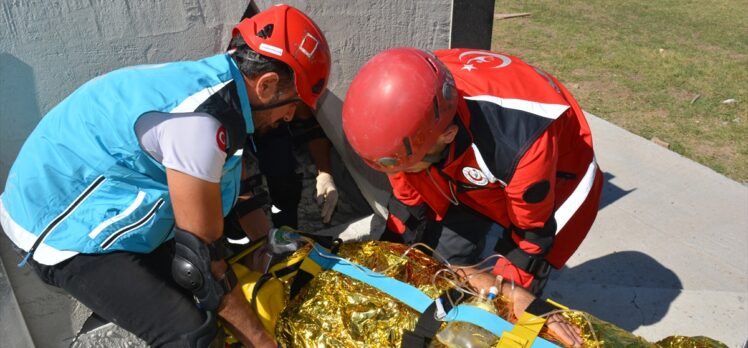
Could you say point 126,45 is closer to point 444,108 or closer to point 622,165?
point 444,108

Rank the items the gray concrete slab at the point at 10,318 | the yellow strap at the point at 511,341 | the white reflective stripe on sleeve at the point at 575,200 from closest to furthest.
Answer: the yellow strap at the point at 511,341, the white reflective stripe on sleeve at the point at 575,200, the gray concrete slab at the point at 10,318

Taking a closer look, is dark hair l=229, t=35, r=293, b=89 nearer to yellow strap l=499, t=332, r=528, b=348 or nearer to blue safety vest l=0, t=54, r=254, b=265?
blue safety vest l=0, t=54, r=254, b=265

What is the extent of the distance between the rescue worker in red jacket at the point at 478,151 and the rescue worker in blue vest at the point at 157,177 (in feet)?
1.09

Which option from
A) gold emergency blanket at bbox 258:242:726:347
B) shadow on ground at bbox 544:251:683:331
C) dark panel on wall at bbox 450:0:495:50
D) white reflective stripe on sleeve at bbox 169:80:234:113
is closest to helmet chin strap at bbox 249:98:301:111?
white reflective stripe on sleeve at bbox 169:80:234:113

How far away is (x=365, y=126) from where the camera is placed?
226cm

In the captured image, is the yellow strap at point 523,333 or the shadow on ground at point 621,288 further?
the shadow on ground at point 621,288

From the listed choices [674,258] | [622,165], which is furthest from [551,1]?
[674,258]

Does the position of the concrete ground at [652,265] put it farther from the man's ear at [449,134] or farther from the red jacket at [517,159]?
the man's ear at [449,134]

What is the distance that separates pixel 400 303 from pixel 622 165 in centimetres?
347

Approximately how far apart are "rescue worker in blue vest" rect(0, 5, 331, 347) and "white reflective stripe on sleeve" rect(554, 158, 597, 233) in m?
1.26

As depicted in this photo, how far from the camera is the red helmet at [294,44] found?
2.25 metres

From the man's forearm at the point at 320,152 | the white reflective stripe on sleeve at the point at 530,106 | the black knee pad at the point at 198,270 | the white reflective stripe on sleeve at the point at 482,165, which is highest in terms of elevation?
the white reflective stripe on sleeve at the point at 530,106

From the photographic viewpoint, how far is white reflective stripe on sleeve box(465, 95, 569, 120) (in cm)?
252

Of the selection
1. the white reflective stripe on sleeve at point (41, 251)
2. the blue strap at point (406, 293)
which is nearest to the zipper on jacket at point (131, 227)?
the white reflective stripe on sleeve at point (41, 251)
